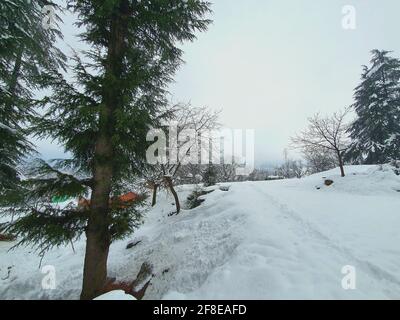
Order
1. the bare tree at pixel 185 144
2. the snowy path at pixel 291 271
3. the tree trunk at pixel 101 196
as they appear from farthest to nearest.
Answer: the bare tree at pixel 185 144
the tree trunk at pixel 101 196
the snowy path at pixel 291 271

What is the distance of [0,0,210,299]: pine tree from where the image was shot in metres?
5.65

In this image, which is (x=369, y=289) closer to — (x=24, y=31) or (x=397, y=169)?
(x=24, y=31)

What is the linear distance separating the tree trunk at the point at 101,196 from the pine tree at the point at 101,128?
0.02m

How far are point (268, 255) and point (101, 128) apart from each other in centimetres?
543

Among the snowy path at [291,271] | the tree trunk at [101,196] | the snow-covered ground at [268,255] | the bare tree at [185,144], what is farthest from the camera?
the bare tree at [185,144]

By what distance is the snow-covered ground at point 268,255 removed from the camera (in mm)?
5152

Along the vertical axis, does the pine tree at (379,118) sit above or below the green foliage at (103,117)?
above

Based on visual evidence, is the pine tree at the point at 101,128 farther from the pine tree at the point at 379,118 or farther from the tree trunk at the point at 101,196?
the pine tree at the point at 379,118

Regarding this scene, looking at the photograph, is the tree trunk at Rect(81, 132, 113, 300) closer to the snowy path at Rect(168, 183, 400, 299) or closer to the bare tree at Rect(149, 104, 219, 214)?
the snowy path at Rect(168, 183, 400, 299)

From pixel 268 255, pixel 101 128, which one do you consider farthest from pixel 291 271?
pixel 101 128

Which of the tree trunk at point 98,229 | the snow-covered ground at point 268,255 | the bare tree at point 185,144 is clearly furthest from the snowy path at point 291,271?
the bare tree at point 185,144

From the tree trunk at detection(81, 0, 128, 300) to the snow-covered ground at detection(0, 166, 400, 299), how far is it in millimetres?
1915

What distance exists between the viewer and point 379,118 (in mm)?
21641

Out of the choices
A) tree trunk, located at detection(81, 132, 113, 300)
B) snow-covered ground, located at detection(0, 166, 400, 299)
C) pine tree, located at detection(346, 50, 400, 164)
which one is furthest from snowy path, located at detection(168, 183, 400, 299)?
pine tree, located at detection(346, 50, 400, 164)
